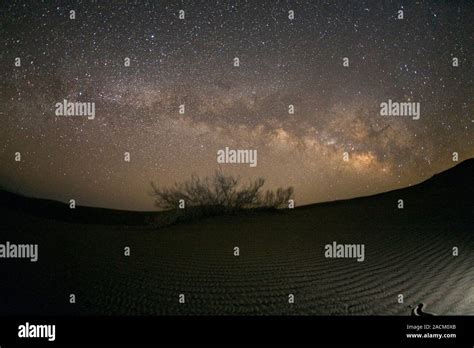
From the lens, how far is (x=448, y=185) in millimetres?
8898

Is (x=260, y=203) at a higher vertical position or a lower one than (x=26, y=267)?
higher

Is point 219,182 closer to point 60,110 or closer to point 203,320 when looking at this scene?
point 203,320

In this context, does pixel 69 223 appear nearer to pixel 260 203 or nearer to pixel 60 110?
pixel 60 110

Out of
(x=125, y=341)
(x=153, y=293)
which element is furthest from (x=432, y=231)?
(x=125, y=341)

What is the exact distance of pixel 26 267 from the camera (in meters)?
8.52

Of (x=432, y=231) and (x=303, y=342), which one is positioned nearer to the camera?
(x=303, y=342)

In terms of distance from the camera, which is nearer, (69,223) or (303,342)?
(303,342)

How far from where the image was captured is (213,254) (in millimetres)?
8812

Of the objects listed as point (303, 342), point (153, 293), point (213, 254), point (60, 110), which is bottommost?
point (303, 342)

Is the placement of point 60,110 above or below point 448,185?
above

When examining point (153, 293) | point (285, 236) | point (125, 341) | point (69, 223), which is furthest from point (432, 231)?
Result: point (69, 223)

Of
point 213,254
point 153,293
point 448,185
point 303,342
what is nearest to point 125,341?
point 153,293

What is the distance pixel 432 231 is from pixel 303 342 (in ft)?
8.90

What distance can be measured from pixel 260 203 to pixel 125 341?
9.58 ft
